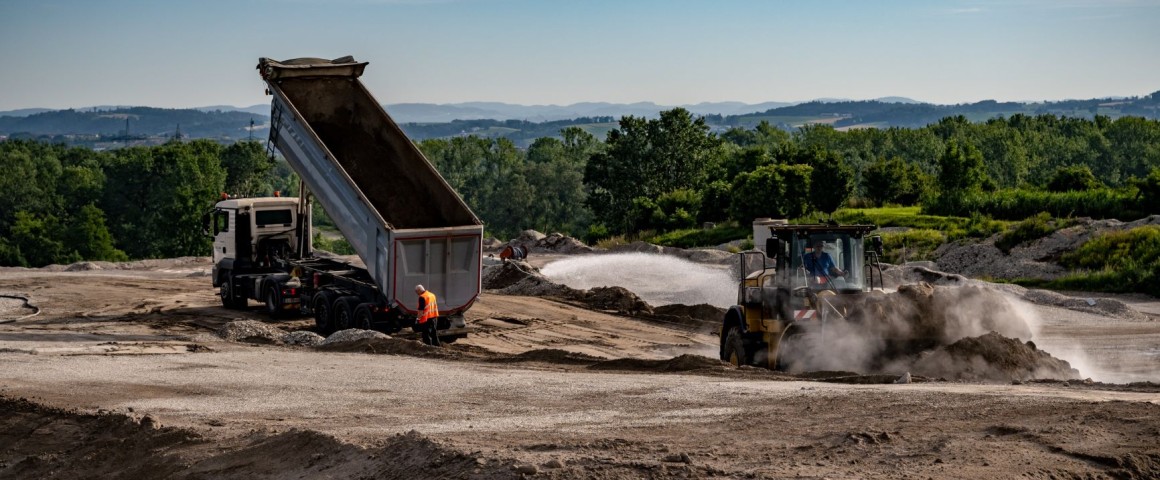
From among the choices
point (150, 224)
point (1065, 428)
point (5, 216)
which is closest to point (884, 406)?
point (1065, 428)

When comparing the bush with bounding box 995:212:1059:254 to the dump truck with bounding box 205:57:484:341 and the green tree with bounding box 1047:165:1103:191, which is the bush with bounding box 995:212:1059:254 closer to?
the green tree with bounding box 1047:165:1103:191

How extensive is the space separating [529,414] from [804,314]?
501 centimetres

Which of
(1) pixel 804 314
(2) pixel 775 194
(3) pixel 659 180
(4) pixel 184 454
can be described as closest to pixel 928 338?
(1) pixel 804 314

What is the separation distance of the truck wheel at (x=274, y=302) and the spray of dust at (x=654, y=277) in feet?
33.0

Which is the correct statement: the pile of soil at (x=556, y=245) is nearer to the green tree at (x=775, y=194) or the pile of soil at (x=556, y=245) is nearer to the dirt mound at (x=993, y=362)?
the green tree at (x=775, y=194)

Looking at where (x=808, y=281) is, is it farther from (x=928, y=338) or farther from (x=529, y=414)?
(x=529, y=414)

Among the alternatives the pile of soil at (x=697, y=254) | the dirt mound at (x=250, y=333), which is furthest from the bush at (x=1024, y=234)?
the dirt mound at (x=250, y=333)

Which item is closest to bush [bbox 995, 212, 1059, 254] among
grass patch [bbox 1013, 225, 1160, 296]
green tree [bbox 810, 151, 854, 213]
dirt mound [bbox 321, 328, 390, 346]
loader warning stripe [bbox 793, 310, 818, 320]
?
grass patch [bbox 1013, 225, 1160, 296]

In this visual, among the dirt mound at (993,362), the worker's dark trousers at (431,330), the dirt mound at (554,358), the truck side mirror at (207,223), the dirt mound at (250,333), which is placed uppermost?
the truck side mirror at (207,223)

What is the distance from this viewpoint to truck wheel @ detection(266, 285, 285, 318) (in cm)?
2609

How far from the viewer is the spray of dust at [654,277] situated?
105ft

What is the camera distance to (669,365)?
17344 millimetres

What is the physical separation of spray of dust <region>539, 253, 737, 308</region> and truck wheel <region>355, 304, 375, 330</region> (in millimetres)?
10478

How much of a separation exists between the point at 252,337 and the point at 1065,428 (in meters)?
16.5
